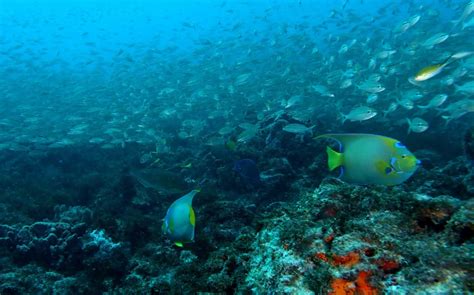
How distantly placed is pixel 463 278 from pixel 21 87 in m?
30.7

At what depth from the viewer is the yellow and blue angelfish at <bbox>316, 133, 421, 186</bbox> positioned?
259 centimetres

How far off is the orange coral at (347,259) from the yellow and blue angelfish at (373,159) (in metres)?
0.98

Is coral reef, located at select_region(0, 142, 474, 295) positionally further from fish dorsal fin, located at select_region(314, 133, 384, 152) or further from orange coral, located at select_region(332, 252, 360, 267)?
fish dorsal fin, located at select_region(314, 133, 384, 152)

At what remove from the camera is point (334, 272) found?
1.79 metres

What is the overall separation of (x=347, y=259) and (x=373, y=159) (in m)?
1.09

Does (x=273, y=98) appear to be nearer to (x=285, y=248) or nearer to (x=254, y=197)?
(x=254, y=197)

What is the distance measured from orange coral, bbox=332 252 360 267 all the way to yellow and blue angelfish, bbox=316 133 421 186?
0.98 metres

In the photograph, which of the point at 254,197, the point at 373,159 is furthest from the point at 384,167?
the point at 254,197

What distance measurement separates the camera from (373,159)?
2.63 meters

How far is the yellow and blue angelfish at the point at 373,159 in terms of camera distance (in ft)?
8.50

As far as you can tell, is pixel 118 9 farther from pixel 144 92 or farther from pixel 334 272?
pixel 334 272

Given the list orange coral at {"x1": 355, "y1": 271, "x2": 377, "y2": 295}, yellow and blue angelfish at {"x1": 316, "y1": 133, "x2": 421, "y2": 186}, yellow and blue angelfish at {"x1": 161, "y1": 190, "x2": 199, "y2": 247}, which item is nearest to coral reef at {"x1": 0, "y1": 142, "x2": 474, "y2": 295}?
orange coral at {"x1": 355, "y1": 271, "x2": 377, "y2": 295}

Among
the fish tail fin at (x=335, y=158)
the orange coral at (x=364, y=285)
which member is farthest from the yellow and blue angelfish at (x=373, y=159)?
the orange coral at (x=364, y=285)

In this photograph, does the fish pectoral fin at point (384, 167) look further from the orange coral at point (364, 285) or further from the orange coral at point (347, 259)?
the orange coral at point (364, 285)
